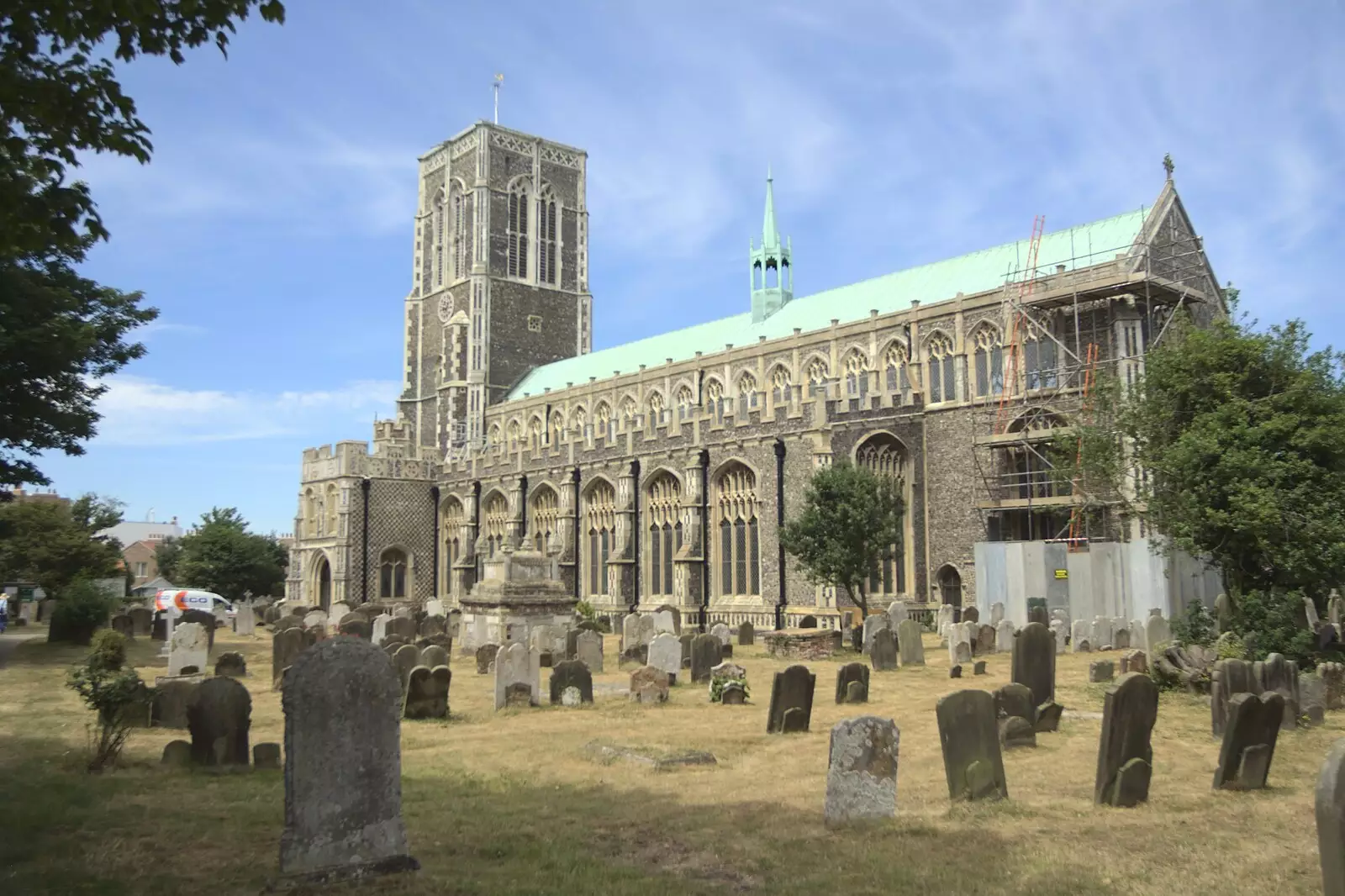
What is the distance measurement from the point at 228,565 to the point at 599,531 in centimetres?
2074

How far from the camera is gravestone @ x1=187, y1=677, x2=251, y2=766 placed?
8.93m

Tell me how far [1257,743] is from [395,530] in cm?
3635

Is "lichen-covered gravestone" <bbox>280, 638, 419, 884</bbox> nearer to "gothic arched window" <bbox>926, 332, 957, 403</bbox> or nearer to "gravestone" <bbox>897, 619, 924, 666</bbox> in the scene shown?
"gravestone" <bbox>897, 619, 924, 666</bbox>

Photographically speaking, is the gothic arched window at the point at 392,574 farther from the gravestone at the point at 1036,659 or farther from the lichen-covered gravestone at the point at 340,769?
the lichen-covered gravestone at the point at 340,769

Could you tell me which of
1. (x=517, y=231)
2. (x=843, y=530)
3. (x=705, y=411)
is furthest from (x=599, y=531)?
(x=517, y=231)

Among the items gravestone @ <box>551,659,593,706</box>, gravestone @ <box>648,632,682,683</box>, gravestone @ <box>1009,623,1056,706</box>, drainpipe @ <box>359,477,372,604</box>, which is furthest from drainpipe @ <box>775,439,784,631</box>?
drainpipe @ <box>359,477,372,604</box>

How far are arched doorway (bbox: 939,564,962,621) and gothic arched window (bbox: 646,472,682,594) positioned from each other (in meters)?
8.47

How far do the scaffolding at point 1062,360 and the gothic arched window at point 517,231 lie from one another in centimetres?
2729

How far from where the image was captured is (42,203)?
605 centimetres

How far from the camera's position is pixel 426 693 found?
12.2m

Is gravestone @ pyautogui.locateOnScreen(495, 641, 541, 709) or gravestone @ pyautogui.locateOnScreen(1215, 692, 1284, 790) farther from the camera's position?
gravestone @ pyautogui.locateOnScreen(495, 641, 541, 709)

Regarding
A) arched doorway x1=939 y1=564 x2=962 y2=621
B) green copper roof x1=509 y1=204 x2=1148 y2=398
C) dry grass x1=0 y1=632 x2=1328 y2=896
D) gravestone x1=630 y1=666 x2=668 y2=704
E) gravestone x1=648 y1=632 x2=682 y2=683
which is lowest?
dry grass x1=0 y1=632 x2=1328 y2=896

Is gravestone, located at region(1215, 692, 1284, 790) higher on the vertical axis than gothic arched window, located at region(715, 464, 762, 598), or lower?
lower

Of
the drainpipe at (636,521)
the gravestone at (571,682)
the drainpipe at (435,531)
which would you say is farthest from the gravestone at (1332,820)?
the drainpipe at (435,531)
